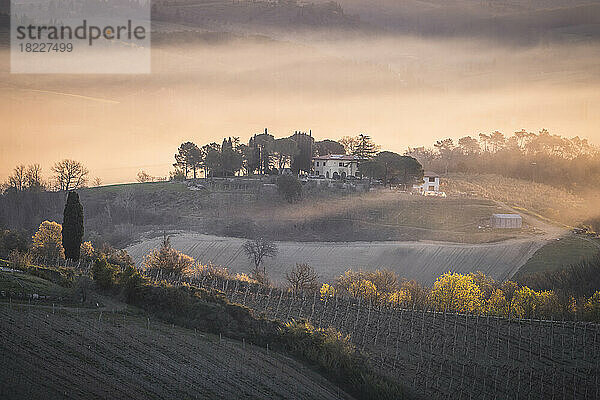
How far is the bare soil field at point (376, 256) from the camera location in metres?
43.8

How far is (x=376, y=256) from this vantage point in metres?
47.4

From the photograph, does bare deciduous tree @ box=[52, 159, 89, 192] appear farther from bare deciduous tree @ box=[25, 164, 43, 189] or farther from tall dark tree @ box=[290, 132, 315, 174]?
tall dark tree @ box=[290, 132, 315, 174]

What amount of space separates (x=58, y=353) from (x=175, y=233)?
134 feet

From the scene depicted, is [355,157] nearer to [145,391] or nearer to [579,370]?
[579,370]

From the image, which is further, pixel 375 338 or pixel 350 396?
pixel 375 338

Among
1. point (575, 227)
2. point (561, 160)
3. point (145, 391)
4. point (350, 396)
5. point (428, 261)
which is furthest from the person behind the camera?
point (561, 160)

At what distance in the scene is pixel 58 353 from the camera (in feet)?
46.8

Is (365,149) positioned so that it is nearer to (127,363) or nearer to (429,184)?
(429,184)

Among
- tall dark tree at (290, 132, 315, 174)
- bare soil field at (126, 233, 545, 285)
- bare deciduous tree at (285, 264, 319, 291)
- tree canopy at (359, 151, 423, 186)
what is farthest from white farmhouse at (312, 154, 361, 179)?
bare deciduous tree at (285, 264, 319, 291)

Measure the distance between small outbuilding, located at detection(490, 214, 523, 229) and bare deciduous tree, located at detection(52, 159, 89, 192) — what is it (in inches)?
1489

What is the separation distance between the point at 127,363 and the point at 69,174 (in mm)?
48607

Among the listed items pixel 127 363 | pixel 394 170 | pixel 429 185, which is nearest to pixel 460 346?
pixel 127 363

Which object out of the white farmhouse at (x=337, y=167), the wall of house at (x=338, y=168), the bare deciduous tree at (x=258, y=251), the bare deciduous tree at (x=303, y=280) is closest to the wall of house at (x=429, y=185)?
the white farmhouse at (x=337, y=167)

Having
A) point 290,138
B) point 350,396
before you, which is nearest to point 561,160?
point 290,138
